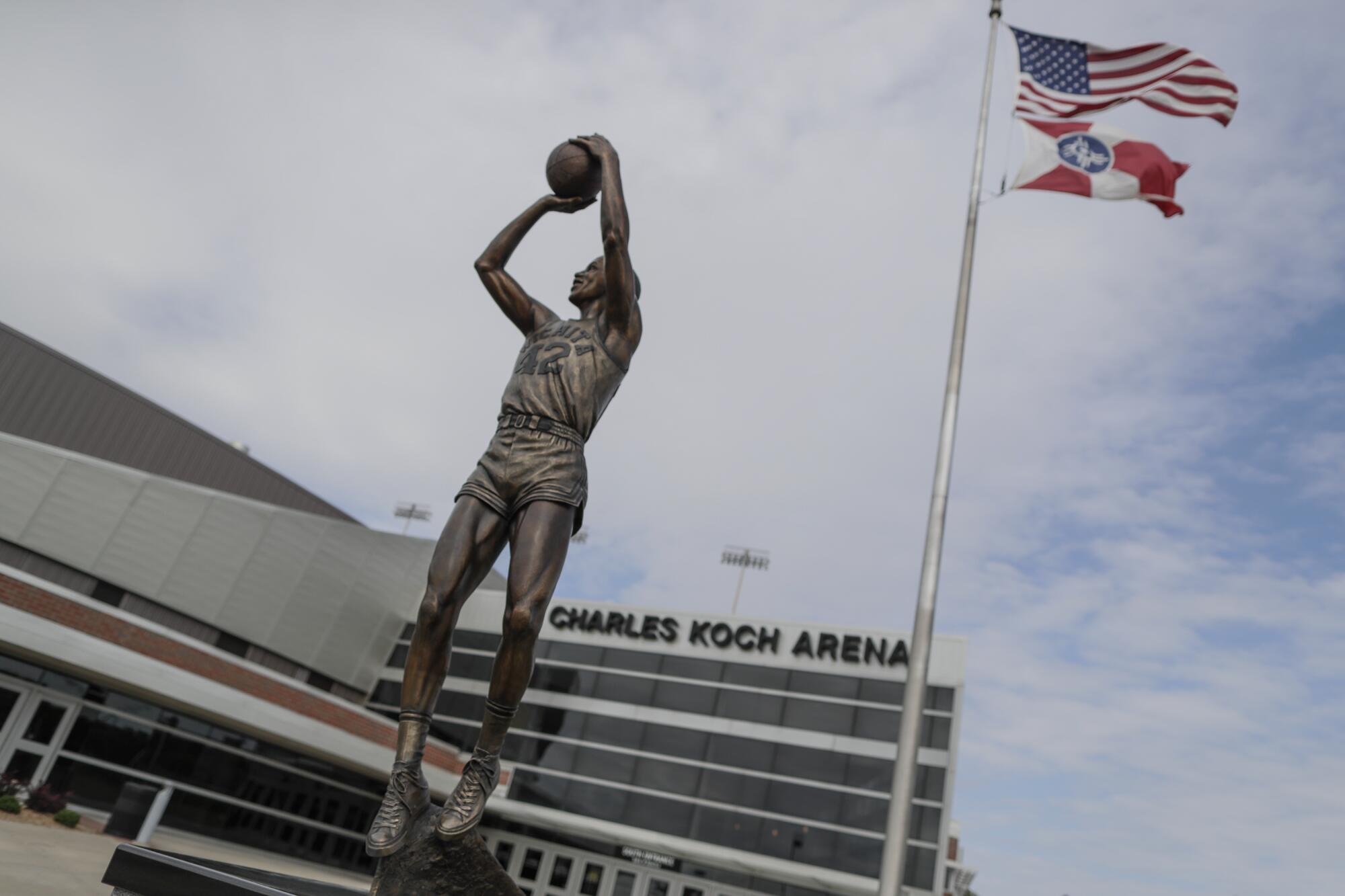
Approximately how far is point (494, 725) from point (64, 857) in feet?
36.2

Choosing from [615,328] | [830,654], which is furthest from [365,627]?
[615,328]

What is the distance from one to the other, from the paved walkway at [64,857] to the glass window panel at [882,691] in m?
13.4

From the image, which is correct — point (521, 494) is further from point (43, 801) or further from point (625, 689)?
point (625, 689)

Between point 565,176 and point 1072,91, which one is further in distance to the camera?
point 1072,91

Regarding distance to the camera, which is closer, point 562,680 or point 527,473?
point 527,473

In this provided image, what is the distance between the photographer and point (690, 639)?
88.1 ft

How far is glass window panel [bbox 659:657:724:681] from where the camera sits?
2623cm

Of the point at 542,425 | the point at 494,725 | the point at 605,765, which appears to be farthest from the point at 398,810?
the point at 605,765

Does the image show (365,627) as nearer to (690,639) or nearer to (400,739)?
(690,639)

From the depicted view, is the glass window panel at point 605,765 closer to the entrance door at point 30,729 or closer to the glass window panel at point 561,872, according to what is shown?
the glass window panel at point 561,872

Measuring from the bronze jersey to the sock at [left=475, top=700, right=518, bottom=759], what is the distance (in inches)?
50.4

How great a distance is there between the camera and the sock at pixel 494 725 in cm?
391

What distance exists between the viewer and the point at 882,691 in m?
24.4

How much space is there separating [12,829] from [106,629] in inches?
208
